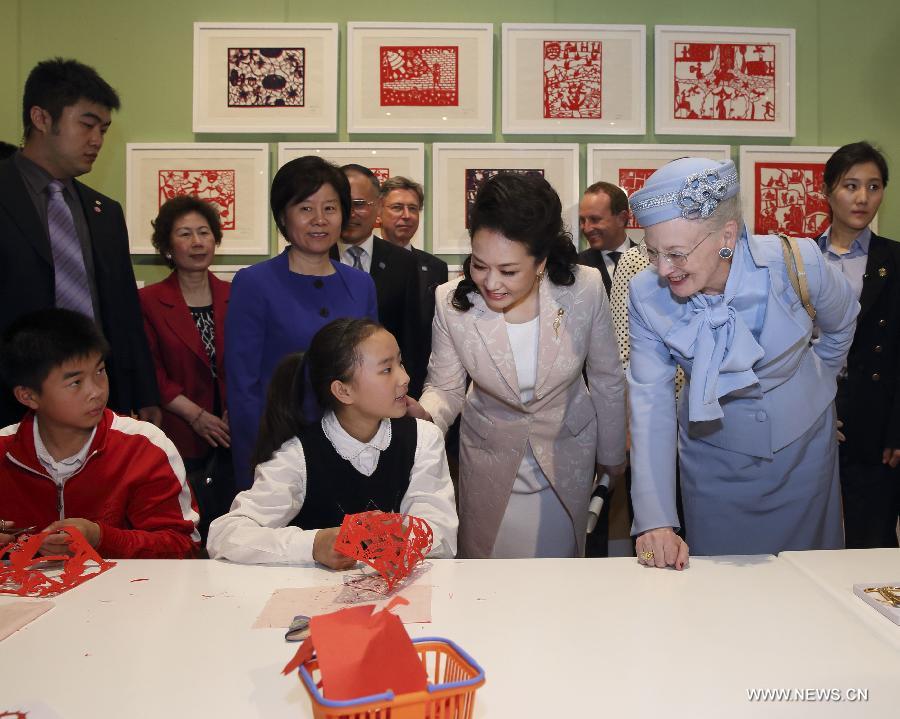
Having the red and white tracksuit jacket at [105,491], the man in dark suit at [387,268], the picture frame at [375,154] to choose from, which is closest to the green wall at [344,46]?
the picture frame at [375,154]

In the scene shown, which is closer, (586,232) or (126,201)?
(586,232)

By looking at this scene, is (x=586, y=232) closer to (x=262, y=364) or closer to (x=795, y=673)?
(x=262, y=364)

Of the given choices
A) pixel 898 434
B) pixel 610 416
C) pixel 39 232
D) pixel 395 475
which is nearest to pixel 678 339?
pixel 610 416

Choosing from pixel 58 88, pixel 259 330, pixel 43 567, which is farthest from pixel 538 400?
pixel 58 88

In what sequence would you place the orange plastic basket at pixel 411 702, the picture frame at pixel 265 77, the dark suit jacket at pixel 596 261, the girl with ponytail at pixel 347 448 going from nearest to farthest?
the orange plastic basket at pixel 411 702 → the girl with ponytail at pixel 347 448 → the dark suit jacket at pixel 596 261 → the picture frame at pixel 265 77

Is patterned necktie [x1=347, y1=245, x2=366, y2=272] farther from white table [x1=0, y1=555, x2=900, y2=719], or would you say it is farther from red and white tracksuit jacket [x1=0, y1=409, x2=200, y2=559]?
white table [x1=0, y1=555, x2=900, y2=719]

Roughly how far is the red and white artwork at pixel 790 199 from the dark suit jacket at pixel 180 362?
2.63 meters

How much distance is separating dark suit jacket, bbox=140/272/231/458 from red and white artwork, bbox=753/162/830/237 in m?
2.63

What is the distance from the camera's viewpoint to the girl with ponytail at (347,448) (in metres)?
1.90

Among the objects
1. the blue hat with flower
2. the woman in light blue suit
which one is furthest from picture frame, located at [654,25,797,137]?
the blue hat with flower

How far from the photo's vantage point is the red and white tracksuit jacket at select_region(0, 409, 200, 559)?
1971 mm

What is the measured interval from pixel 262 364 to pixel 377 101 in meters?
1.89

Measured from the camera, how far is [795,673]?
46.0 inches

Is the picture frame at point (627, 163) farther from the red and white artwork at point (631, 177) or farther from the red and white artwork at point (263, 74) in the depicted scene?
the red and white artwork at point (263, 74)
